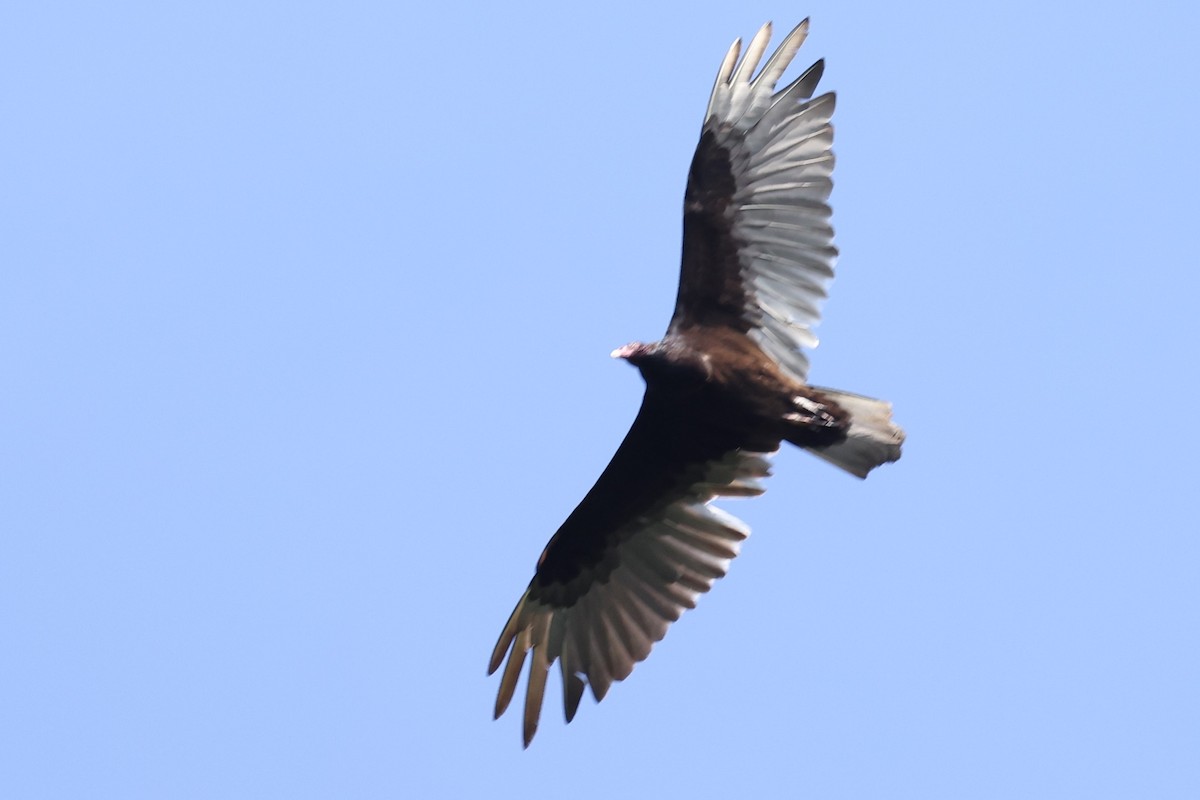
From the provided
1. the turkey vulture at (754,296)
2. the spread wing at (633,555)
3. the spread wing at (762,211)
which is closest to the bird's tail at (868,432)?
the turkey vulture at (754,296)

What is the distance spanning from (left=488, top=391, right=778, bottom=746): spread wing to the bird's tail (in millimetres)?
716

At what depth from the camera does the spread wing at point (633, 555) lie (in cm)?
1030

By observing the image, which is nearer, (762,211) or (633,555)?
(762,211)

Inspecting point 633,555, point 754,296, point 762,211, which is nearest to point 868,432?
point 754,296

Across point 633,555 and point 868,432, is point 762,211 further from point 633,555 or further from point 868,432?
point 633,555

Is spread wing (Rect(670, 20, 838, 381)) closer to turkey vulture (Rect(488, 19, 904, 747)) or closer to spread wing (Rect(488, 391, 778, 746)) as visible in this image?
turkey vulture (Rect(488, 19, 904, 747))

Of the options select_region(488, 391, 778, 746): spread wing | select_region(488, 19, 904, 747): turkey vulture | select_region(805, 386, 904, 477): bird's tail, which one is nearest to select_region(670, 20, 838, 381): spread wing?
select_region(488, 19, 904, 747): turkey vulture

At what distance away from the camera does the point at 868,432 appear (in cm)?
976

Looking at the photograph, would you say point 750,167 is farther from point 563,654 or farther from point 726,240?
point 563,654

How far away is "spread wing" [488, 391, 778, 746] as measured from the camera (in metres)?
10.3

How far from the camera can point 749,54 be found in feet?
32.3

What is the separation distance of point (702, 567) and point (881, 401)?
1522 millimetres

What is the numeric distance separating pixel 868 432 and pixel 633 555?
67.8 inches

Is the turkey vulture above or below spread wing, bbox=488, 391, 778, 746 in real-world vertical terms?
above
